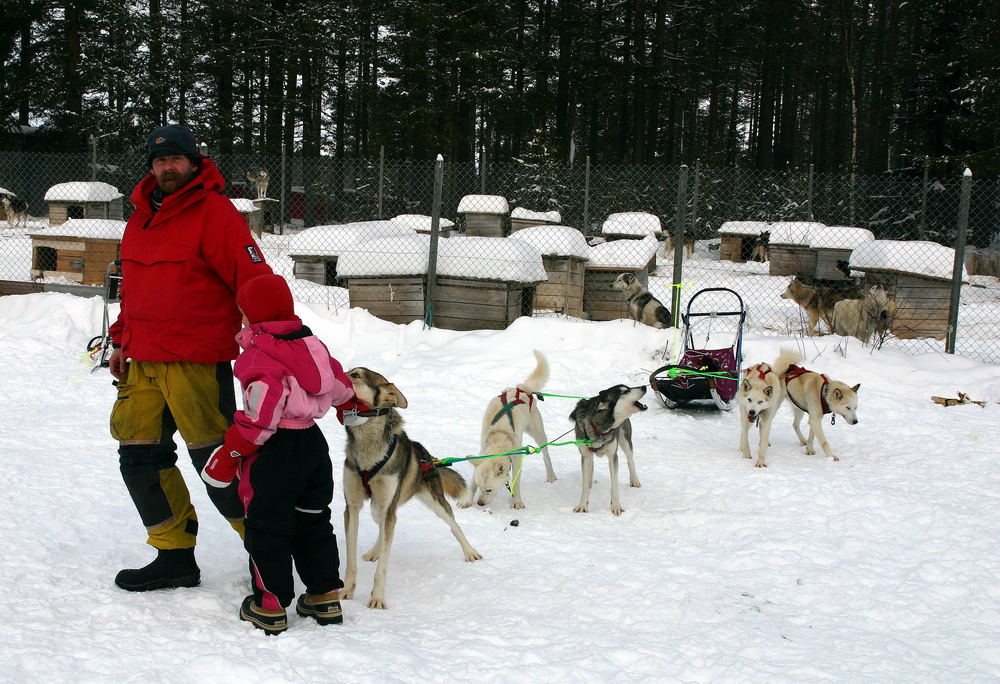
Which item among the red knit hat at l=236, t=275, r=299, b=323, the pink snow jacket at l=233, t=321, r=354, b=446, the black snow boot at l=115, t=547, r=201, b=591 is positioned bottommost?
the black snow boot at l=115, t=547, r=201, b=591

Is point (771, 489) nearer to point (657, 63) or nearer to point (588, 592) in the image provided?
point (588, 592)

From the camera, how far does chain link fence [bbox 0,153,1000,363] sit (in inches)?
337

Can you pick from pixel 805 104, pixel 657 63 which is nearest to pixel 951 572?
pixel 657 63

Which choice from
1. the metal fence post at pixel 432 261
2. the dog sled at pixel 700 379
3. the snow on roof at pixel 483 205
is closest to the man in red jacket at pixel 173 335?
the dog sled at pixel 700 379

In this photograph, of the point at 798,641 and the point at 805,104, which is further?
the point at 805,104

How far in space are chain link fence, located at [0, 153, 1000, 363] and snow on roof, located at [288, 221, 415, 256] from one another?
0.10 feet

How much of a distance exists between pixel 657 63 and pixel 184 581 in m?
23.4

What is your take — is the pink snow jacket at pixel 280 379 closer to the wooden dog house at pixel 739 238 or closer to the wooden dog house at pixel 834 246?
the wooden dog house at pixel 834 246

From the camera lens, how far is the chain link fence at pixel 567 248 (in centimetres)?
857

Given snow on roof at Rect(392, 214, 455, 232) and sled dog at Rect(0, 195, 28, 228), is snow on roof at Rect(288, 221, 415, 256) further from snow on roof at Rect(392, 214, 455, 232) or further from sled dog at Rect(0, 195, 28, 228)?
sled dog at Rect(0, 195, 28, 228)

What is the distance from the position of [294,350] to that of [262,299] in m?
0.22

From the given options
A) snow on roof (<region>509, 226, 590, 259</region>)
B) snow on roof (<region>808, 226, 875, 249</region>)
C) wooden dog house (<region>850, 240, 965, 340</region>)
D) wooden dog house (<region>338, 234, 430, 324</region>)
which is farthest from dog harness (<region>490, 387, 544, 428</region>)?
snow on roof (<region>808, 226, 875, 249</region>)

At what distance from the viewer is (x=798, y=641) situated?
9.39 ft

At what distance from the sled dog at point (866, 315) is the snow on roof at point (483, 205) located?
24.2 feet
